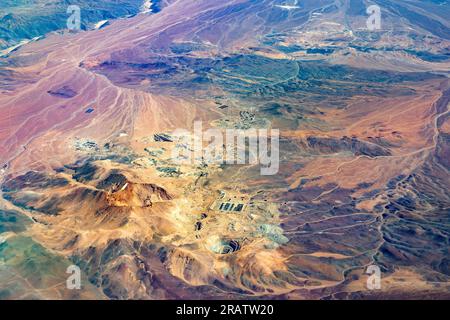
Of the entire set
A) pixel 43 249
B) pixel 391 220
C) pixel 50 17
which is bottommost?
pixel 391 220

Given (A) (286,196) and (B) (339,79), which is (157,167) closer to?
(A) (286,196)

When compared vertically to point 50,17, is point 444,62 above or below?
below

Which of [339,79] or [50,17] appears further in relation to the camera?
[50,17]

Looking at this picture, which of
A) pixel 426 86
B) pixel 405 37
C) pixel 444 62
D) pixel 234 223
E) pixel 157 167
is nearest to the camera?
pixel 234 223

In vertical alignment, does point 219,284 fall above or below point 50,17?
below

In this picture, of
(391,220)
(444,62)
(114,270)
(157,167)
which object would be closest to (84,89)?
(157,167)

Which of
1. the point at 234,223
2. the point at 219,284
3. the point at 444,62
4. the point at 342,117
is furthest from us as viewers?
the point at 444,62

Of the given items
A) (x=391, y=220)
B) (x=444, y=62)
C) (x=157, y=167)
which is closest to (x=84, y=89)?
(x=157, y=167)

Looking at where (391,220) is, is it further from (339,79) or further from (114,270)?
(339,79)

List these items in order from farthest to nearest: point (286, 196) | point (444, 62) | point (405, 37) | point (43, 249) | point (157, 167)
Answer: point (405, 37) < point (444, 62) < point (157, 167) < point (286, 196) < point (43, 249)
